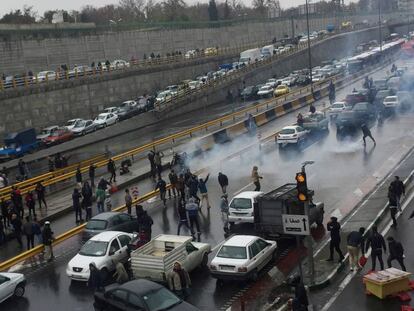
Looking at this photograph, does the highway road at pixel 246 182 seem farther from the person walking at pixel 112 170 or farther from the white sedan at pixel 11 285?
the person walking at pixel 112 170

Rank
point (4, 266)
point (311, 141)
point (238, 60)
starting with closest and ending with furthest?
point (4, 266), point (311, 141), point (238, 60)

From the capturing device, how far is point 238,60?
86.3 meters

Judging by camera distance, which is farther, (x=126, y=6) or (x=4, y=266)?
(x=126, y=6)

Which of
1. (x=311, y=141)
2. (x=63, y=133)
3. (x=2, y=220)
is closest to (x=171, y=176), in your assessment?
(x=2, y=220)

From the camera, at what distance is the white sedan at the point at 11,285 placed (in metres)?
17.9

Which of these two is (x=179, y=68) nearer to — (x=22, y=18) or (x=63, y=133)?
(x=63, y=133)

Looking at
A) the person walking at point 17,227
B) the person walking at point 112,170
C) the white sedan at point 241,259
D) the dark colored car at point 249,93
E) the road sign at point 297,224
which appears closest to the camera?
the road sign at point 297,224

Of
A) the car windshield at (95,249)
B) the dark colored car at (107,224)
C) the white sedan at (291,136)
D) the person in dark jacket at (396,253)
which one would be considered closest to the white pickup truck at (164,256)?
the car windshield at (95,249)

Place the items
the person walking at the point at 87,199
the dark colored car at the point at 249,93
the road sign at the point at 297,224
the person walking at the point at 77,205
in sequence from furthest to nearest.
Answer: the dark colored car at the point at 249,93
the person walking at the point at 87,199
the person walking at the point at 77,205
the road sign at the point at 297,224

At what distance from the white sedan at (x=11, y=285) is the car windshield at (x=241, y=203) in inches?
329

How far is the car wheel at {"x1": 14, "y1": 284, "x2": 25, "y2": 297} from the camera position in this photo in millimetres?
18359

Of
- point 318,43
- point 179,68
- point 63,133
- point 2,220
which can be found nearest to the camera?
point 2,220

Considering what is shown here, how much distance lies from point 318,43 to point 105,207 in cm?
7481

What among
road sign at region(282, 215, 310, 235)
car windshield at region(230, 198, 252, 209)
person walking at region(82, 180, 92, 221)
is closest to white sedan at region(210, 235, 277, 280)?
road sign at region(282, 215, 310, 235)
